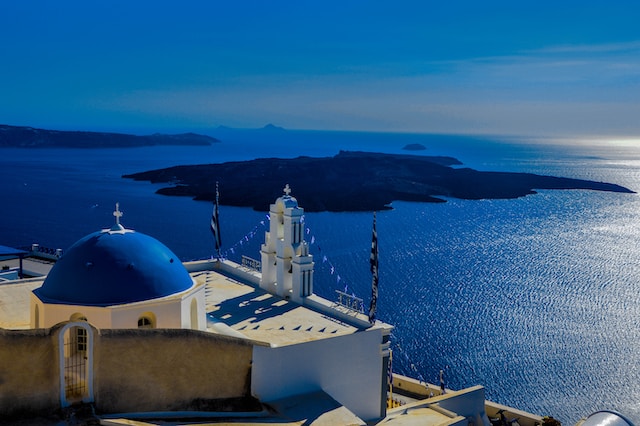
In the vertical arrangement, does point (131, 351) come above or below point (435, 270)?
above

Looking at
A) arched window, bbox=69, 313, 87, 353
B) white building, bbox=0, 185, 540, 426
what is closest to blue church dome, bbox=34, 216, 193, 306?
white building, bbox=0, 185, 540, 426

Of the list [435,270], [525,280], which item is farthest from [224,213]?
[525,280]

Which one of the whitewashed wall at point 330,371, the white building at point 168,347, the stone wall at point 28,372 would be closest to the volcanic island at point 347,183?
the white building at point 168,347

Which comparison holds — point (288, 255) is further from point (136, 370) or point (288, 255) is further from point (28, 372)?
point (28, 372)

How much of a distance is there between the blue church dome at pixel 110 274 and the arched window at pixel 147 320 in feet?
1.42

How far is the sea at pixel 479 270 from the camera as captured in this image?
34875 mm

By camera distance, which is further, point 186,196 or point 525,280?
point 186,196

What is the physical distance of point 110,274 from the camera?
16.6 metres

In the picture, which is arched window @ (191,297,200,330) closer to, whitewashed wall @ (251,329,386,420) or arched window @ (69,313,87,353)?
whitewashed wall @ (251,329,386,420)

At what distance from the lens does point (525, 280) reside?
52281mm

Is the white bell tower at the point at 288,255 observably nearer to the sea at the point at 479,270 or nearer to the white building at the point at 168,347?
the white building at the point at 168,347

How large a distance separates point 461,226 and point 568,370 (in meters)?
42.7

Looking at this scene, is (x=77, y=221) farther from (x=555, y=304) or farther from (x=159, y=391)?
(x=159, y=391)

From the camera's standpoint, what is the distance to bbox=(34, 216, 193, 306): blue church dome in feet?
54.0
